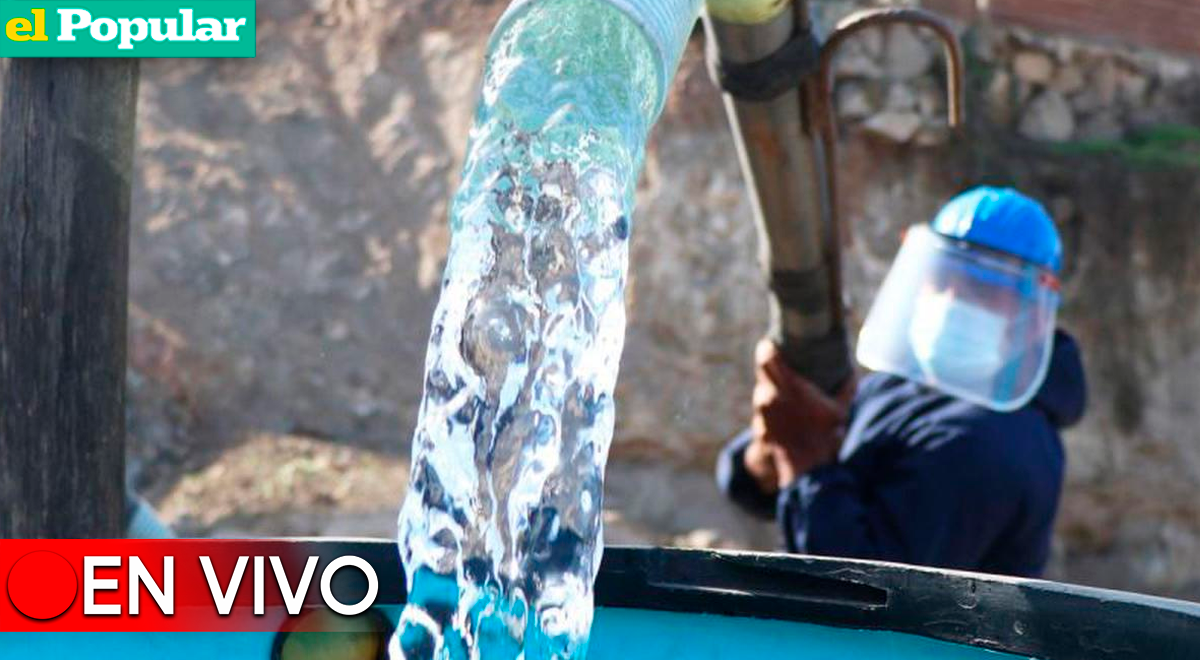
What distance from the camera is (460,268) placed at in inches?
69.3

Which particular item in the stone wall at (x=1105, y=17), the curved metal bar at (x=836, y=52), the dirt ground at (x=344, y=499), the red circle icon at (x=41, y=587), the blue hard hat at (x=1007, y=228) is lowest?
the dirt ground at (x=344, y=499)

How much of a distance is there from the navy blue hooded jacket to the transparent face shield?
0.11 ft

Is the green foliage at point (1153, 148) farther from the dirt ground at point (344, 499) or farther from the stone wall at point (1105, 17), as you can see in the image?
the dirt ground at point (344, 499)

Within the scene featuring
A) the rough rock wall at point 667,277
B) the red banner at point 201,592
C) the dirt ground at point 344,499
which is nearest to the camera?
the red banner at point 201,592

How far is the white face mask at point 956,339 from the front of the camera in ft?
9.69

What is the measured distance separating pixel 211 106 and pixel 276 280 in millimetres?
770

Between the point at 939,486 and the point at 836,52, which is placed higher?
the point at 836,52

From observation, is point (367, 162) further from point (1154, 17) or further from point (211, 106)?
point (1154, 17)

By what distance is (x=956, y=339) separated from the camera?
3.00 metres

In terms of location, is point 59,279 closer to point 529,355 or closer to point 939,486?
point 529,355

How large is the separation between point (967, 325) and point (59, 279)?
139 centimetres

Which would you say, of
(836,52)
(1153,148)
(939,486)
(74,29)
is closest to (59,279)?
(74,29)

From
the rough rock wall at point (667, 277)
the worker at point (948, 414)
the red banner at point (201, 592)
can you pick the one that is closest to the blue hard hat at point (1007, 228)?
the worker at point (948, 414)

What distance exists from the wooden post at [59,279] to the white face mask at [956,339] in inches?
49.3
